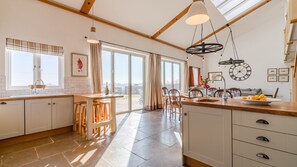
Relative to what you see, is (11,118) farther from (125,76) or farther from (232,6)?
(232,6)

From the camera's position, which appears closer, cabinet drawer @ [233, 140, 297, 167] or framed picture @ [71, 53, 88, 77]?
cabinet drawer @ [233, 140, 297, 167]

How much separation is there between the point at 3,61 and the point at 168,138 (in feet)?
12.1

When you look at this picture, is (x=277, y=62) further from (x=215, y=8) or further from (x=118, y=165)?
(x=118, y=165)

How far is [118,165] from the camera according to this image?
197 cm

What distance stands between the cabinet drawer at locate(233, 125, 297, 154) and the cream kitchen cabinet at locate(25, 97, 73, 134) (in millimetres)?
3347

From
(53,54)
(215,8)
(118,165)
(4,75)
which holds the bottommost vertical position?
(118,165)

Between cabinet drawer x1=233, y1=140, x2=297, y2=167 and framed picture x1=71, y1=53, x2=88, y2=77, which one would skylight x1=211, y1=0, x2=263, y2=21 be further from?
cabinet drawer x1=233, y1=140, x2=297, y2=167

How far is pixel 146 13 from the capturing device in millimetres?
4461

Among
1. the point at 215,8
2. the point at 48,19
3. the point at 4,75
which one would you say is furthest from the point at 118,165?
the point at 215,8

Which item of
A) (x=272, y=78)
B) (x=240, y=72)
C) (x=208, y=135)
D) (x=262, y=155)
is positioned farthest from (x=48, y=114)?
(x=272, y=78)

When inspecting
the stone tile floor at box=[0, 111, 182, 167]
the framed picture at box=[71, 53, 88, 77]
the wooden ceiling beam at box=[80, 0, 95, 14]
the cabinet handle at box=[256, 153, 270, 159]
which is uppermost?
the wooden ceiling beam at box=[80, 0, 95, 14]

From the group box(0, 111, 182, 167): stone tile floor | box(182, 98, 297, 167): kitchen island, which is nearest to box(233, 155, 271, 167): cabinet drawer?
box(182, 98, 297, 167): kitchen island

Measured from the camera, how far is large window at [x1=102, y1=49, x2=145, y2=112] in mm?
4910

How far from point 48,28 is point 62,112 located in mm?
2020
